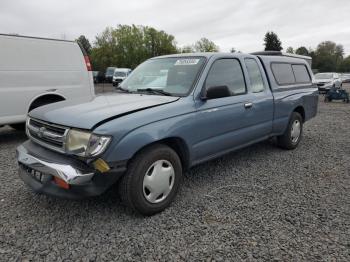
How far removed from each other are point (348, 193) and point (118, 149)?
289 cm

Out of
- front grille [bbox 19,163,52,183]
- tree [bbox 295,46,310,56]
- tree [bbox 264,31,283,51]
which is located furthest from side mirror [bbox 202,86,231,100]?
tree [bbox 295,46,310,56]

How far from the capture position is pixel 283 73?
5270mm

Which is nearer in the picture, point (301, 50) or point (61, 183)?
point (61, 183)

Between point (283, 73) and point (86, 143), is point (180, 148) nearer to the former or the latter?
point (86, 143)

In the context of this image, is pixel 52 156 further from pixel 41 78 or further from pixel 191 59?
pixel 41 78

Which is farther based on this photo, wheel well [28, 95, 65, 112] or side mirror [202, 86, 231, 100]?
wheel well [28, 95, 65, 112]

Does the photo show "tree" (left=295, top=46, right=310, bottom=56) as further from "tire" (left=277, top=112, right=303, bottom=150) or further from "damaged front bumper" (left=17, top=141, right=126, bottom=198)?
"damaged front bumper" (left=17, top=141, right=126, bottom=198)

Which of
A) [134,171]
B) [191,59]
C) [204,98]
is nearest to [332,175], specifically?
[204,98]

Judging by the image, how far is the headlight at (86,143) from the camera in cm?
258

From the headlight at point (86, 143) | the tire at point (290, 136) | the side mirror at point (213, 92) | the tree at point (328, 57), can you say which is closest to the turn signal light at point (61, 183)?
the headlight at point (86, 143)

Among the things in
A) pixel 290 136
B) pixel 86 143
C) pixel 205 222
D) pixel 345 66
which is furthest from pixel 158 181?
pixel 345 66

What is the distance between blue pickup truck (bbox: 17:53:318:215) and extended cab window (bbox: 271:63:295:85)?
31 cm

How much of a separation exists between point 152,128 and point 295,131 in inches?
146

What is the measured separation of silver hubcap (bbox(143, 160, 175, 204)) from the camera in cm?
296
